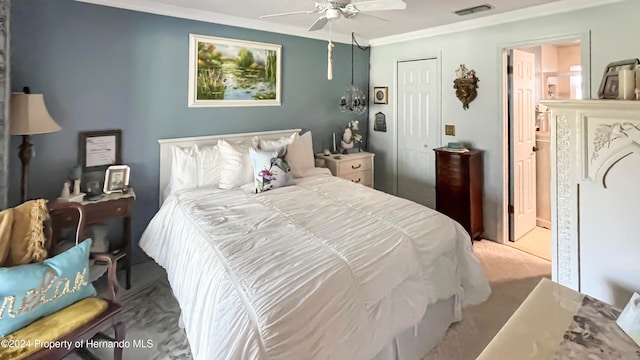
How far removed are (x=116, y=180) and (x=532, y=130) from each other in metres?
4.61

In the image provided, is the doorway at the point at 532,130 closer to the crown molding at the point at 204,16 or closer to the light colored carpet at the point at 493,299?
the light colored carpet at the point at 493,299

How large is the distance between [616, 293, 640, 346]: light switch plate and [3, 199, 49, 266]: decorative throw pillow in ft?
8.81

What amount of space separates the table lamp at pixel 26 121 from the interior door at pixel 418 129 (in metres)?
3.89

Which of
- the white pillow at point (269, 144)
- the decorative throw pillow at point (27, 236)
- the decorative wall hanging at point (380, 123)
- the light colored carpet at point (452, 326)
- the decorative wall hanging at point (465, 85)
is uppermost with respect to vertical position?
the decorative wall hanging at point (465, 85)

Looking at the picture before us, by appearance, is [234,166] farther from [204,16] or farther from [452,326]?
[452,326]

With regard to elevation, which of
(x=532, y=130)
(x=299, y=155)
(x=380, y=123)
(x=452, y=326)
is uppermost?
(x=380, y=123)

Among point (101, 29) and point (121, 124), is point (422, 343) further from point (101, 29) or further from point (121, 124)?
point (101, 29)

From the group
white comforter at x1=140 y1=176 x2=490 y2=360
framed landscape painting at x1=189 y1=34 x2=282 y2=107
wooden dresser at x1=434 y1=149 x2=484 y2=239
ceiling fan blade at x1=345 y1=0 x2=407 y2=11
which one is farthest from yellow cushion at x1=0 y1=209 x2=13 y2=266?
wooden dresser at x1=434 y1=149 x2=484 y2=239

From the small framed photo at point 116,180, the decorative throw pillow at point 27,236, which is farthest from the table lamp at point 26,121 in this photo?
the decorative throw pillow at point 27,236

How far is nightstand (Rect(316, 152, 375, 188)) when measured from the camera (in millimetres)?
4461

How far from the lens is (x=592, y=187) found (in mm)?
2176

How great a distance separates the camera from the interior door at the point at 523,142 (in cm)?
392

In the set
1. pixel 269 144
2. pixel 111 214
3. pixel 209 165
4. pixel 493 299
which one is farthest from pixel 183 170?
pixel 493 299

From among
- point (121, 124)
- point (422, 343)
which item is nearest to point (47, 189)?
point (121, 124)
